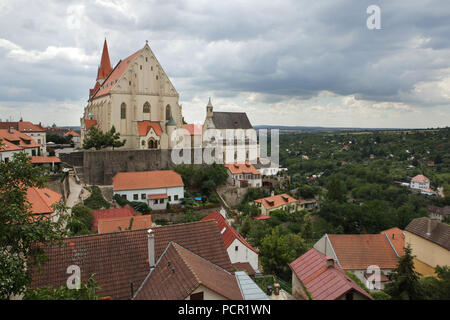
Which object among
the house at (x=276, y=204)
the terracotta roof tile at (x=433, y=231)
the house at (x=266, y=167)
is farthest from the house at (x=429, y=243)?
the house at (x=266, y=167)

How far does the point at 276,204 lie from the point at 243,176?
623 cm

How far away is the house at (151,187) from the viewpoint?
3078 cm

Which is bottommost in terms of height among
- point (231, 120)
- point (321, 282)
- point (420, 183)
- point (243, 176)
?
point (420, 183)

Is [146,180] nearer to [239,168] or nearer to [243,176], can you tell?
[243,176]

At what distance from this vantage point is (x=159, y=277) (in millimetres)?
9492

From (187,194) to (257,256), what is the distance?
1490 centimetres

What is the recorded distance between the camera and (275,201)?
148ft

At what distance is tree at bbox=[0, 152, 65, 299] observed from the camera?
20.1ft

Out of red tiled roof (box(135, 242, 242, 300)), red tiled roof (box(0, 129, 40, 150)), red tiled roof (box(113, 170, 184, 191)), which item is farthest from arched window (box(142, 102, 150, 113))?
red tiled roof (box(135, 242, 242, 300))

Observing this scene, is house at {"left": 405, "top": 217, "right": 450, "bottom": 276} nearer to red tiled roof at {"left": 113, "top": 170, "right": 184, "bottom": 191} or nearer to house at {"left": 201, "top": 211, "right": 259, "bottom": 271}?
house at {"left": 201, "top": 211, "right": 259, "bottom": 271}

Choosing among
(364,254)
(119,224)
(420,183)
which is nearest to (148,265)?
(119,224)

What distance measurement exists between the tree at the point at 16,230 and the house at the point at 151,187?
24.0 meters

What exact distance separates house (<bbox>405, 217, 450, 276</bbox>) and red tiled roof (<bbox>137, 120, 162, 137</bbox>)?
31092mm
